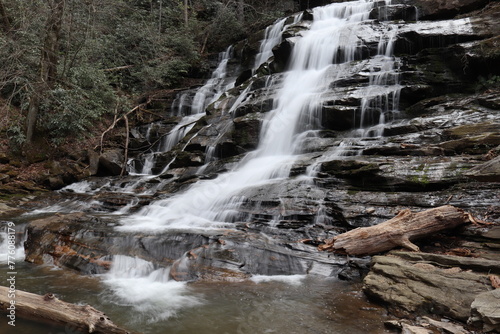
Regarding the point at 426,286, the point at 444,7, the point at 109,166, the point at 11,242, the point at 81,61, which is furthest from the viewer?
the point at 81,61

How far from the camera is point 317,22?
51.4 ft

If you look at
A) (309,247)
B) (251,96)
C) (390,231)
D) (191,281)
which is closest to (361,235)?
(390,231)

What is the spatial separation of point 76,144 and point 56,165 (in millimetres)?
1547

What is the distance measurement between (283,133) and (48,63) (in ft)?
28.5

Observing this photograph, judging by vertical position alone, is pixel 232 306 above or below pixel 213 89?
below

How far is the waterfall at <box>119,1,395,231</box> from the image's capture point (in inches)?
284

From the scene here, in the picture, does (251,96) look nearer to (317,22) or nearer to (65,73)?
(317,22)

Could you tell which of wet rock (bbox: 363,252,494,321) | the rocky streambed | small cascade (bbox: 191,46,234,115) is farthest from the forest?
wet rock (bbox: 363,252,494,321)

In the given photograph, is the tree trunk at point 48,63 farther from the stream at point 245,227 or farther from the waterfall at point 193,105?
the waterfall at point 193,105

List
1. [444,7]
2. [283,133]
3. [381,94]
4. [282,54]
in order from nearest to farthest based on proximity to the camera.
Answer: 1. [381,94]
2. [283,133]
3. [444,7]
4. [282,54]

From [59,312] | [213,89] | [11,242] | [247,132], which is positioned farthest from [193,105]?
[59,312]

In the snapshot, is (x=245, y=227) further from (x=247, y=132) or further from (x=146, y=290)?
(x=247, y=132)

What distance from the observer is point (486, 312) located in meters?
2.80

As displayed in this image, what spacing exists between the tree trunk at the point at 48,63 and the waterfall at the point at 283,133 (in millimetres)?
6852
